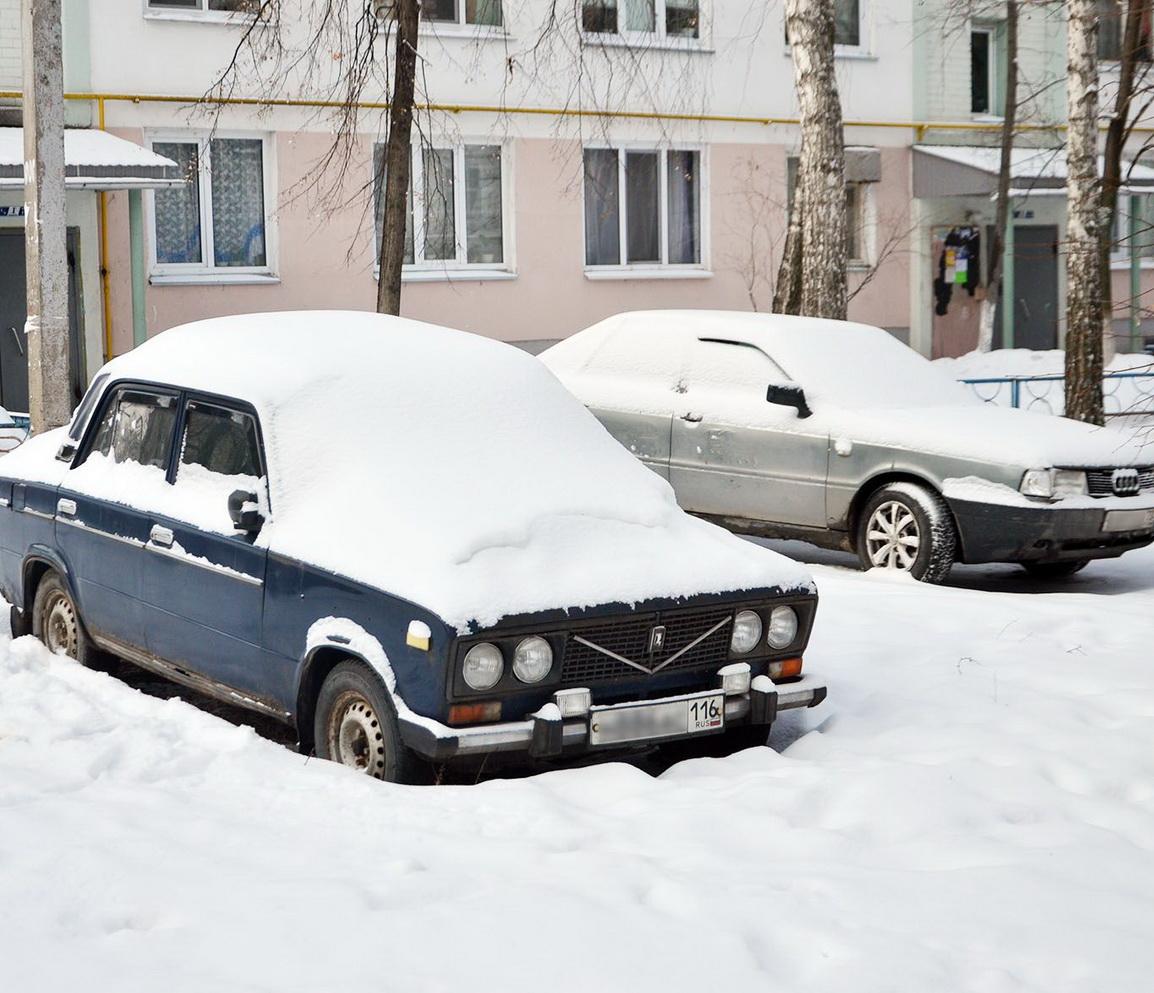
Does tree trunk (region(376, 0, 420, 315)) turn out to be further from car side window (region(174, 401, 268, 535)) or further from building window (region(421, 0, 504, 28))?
building window (region(421, 0, 504, 28))

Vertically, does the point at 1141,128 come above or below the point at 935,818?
above

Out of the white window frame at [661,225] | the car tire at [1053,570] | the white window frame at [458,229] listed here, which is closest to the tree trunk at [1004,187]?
the white window frame at [661,225]

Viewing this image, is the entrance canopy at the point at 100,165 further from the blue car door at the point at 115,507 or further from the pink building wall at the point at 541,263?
the blue car door at the point at 115,507

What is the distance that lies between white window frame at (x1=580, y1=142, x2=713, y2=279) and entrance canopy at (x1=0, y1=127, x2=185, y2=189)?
654 centimetres

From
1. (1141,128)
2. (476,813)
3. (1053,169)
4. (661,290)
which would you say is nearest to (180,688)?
(476,813)

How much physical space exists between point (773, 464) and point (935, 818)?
5.49 m

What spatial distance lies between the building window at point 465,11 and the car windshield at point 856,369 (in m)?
11.4

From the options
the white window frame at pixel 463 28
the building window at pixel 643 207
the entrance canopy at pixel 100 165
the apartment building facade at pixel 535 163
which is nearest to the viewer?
the entrance canopy at pixel 100 165

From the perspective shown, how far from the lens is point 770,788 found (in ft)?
18.5

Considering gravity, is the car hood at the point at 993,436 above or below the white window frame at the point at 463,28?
below

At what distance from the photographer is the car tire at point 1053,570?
1095cm

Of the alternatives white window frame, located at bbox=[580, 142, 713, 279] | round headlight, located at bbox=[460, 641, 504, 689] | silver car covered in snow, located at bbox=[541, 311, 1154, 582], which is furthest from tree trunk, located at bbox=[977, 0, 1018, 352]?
round headlight, located at bbox=[460, 641, 504, 689]

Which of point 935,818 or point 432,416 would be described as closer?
point 935,818

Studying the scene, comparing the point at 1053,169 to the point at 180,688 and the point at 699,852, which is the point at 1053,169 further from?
the point at 699,852
